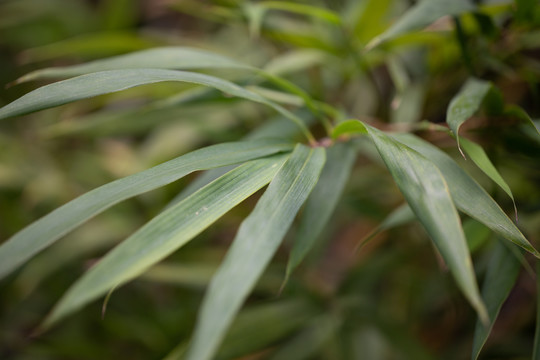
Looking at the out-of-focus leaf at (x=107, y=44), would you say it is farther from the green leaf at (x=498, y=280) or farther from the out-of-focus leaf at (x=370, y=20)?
the green leaf at (x=498, y=280)

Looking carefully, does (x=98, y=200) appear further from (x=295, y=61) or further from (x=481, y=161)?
(x=295, y=61)

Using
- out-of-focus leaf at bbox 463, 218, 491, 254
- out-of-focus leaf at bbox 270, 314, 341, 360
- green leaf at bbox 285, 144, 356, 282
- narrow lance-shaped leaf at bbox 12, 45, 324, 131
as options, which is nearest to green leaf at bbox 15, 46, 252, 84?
narrow lance-shaped leaf at bbox 12, 45, 324, 131

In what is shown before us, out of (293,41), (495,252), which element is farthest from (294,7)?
(495,252)

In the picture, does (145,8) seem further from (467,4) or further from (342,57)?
(467,4)

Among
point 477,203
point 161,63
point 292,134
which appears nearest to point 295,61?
point 292,134

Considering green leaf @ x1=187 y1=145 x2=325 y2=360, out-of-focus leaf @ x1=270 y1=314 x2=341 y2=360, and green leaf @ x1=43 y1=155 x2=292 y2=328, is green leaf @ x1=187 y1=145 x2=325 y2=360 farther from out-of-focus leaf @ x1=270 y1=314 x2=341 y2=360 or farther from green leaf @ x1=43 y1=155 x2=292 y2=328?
out-of-focus leaf @ x1=270 y1=314 x2=341 y2=360

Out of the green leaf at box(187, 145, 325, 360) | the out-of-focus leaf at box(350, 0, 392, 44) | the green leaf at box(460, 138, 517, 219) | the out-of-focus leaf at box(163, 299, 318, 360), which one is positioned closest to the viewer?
the green leaf at box(187, 145, 325, 360)
